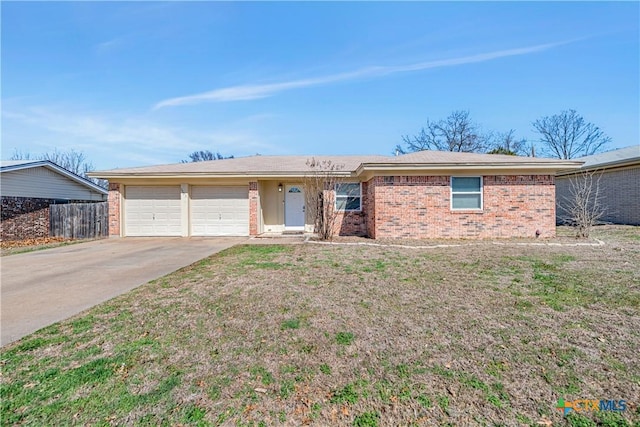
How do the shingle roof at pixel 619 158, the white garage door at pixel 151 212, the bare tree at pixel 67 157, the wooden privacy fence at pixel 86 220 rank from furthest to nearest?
the bare tree at pixel 67 157 → the shingle roof at pixel 619 158 → the wooden privacy fence at pixel 86 220 → the white garage door at pixel 151 212

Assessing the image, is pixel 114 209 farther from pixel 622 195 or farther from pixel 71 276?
pixel 622 195

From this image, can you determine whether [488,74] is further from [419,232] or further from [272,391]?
[272,391]

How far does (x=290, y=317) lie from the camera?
3949 mm

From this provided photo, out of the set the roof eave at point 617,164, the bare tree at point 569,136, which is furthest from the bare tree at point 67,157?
the bare tree at point 569,136

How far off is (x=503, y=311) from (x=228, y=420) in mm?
3602

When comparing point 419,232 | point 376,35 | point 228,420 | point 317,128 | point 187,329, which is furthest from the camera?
point 317,128

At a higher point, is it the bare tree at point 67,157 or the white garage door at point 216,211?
the bare tree at point 67,157

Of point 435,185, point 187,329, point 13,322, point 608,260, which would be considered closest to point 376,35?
point 435,185

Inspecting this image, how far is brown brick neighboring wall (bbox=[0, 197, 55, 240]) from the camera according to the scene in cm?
1354

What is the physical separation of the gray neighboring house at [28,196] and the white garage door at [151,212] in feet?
15.6

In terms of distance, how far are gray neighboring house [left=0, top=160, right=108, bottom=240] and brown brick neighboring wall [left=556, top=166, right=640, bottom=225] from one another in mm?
24582

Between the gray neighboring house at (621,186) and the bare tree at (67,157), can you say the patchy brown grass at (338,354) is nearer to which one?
the gray neighboring house at (621,186)

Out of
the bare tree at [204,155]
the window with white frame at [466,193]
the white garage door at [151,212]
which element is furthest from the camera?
the bare tree at [204,155]

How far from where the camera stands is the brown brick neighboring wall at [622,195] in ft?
49.2
